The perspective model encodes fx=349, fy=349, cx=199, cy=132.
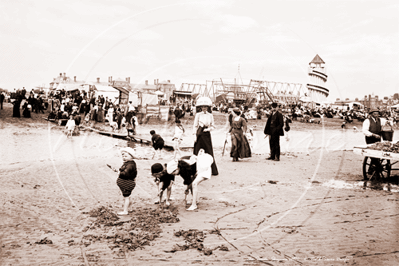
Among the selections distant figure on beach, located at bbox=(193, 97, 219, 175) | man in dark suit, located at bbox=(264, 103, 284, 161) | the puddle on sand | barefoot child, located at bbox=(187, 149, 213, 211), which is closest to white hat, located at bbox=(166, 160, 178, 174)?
barefoot child, located at bbox=(187, 149, 213, 211)

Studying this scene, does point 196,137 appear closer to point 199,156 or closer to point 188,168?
point 199,156

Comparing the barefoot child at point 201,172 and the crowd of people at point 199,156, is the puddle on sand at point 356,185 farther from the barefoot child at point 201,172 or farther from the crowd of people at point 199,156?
the barefoot child at point 201,172

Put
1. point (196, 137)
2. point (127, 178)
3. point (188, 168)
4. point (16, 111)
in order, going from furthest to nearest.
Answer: point (16, 111)
point (196, 137)
point (188, 168)
point (127, 178)

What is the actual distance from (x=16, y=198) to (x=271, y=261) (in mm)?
5238

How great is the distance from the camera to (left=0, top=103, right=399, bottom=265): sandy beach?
173 inches

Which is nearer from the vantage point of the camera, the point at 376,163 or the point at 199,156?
the point at 199,156

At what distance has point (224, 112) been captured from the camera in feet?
139

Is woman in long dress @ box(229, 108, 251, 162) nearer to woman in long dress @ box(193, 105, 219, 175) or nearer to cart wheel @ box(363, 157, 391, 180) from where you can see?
woman in long dress @ box(193, 105, 219, 175)

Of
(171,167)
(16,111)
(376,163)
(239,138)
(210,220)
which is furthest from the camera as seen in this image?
(16,111)

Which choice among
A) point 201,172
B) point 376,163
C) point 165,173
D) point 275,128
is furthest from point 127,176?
point 275,128

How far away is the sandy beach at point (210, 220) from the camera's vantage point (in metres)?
4.38

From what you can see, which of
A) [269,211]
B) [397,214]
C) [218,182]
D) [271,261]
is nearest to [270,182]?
[218,182]

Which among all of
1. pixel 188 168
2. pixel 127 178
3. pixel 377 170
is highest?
pixel 188 168

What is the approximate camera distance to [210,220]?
5711 mm
